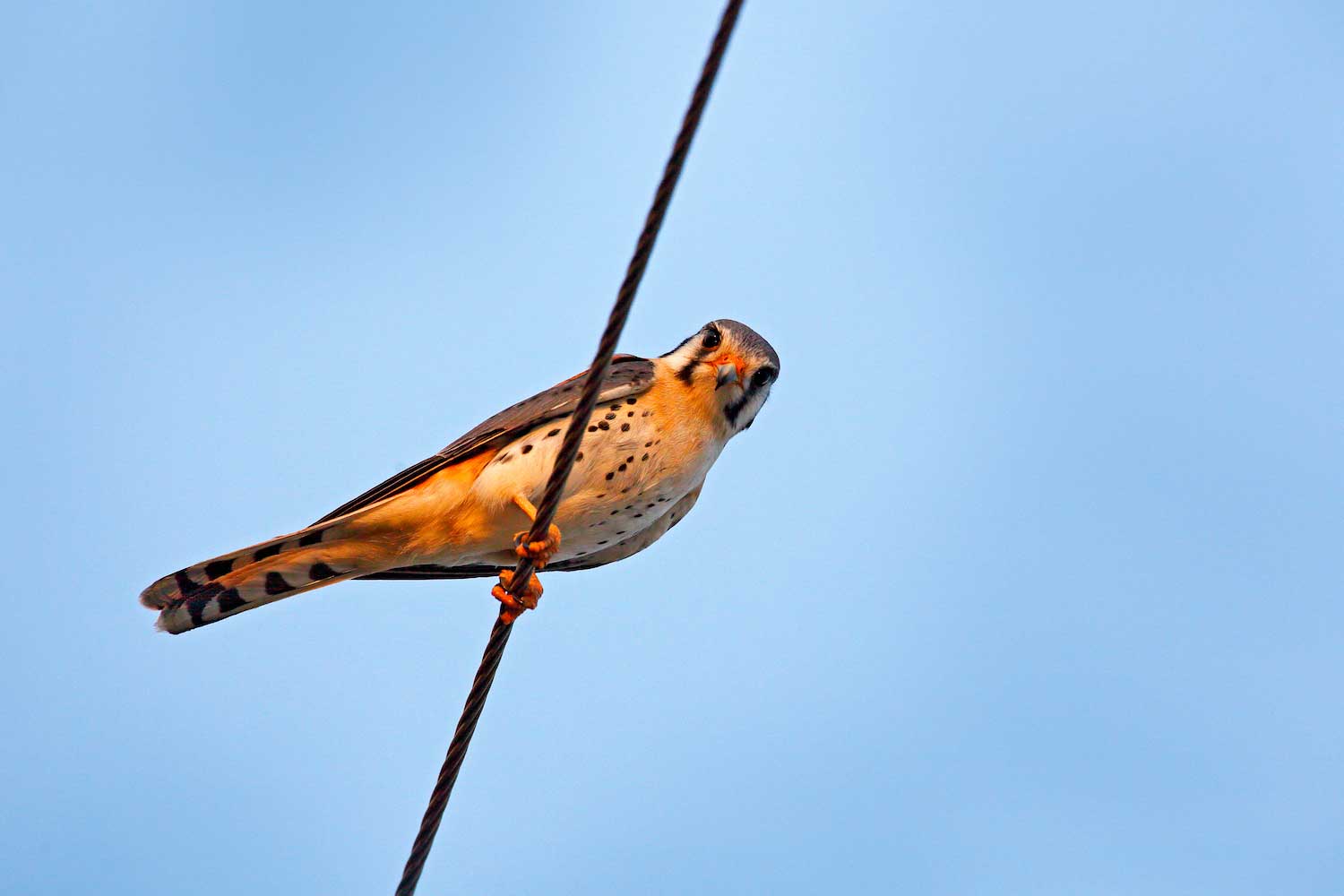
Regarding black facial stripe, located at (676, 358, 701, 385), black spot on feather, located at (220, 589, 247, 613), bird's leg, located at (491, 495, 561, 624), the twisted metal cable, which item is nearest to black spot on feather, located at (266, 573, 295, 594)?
black spot on feather, located at (220, 589, 247, 613)

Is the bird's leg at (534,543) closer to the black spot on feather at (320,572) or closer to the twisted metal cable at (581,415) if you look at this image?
the twisted metal cable at (581,415)

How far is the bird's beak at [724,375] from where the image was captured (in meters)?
5.25

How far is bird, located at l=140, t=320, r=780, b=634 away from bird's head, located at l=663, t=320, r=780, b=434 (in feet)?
0.14

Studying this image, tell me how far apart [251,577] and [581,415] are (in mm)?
1988

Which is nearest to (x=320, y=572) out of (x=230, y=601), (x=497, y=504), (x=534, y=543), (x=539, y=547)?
(x=230, y=601)

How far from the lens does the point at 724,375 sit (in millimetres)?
5250

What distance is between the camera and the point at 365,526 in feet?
16.0

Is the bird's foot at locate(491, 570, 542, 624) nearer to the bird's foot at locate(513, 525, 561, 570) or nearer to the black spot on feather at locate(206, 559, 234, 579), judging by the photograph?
the bird's foot at locate(513, 525, 561, 570)

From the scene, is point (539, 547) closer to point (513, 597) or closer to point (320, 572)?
point (513, 597)

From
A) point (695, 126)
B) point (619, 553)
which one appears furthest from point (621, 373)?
point (695, 126)

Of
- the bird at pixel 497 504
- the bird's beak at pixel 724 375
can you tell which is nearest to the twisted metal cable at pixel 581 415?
the bird at pixel 497 504

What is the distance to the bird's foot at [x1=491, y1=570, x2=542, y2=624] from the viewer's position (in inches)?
176

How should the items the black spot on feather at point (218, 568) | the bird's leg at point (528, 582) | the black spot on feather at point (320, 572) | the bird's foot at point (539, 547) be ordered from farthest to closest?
the black spot on feather at point (320, 572)
the black spot on feather at point (218, 568)
the bird's leg at point (528, 582)
the bird's foot at point (539, 547)

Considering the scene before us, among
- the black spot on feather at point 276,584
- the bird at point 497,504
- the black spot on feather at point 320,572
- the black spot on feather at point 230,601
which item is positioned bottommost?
the black spot on feather at point 230,601
